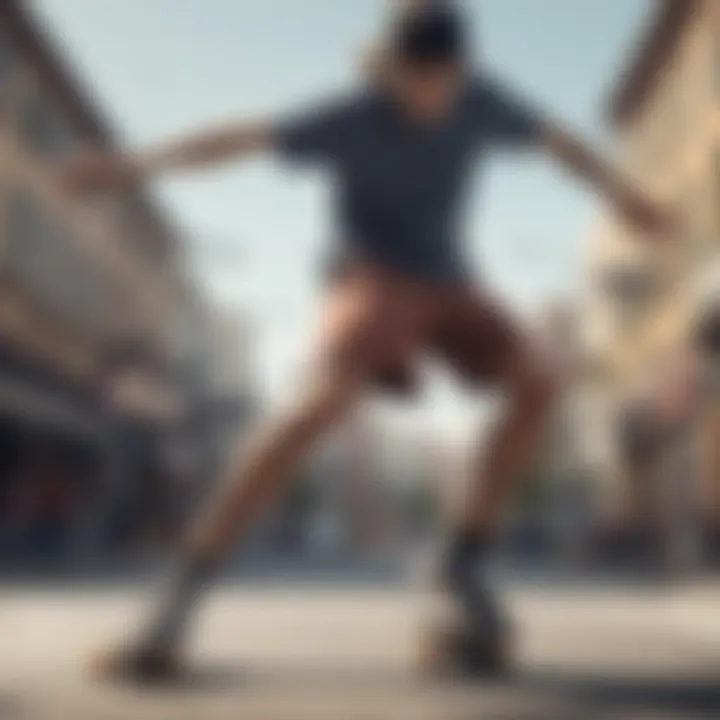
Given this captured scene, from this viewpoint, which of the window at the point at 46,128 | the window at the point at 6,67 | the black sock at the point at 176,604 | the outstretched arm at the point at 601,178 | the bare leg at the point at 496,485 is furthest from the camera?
the window at the point at 46,128

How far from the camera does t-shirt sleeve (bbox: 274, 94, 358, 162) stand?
278cm

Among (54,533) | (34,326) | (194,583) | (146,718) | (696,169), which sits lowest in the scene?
(146,718)

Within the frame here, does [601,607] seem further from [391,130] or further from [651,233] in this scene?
[391,130]

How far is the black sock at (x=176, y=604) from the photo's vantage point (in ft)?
8.07

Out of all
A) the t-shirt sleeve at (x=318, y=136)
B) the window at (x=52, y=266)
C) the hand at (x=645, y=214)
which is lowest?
the hand at (x=645, y=214)

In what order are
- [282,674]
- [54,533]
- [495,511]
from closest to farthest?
1. [282,674]
2. [495,511]
3. [54,533]

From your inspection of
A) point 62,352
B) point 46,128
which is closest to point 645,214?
point 62,352

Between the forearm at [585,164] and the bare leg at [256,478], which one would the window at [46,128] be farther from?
the bare leg at [256,478]

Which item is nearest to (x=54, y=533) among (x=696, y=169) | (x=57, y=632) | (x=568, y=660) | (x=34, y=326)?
(x=34, y=326)

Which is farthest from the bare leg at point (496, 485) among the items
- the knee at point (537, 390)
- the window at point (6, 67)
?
the window at point (6, 67)

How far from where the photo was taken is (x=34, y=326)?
60.4 feet

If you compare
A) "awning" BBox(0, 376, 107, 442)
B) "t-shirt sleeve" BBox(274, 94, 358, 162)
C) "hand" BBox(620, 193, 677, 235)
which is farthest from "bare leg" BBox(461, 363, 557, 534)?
"awning" BBox(0, 376, 107, 442)

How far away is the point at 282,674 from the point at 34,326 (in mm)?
16617

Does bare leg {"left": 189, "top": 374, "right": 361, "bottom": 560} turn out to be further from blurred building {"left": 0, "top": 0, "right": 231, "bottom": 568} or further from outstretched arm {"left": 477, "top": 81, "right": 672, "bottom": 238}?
blurred building {"left": 0, "top": 0, "right": 231, "bottom": 568}
